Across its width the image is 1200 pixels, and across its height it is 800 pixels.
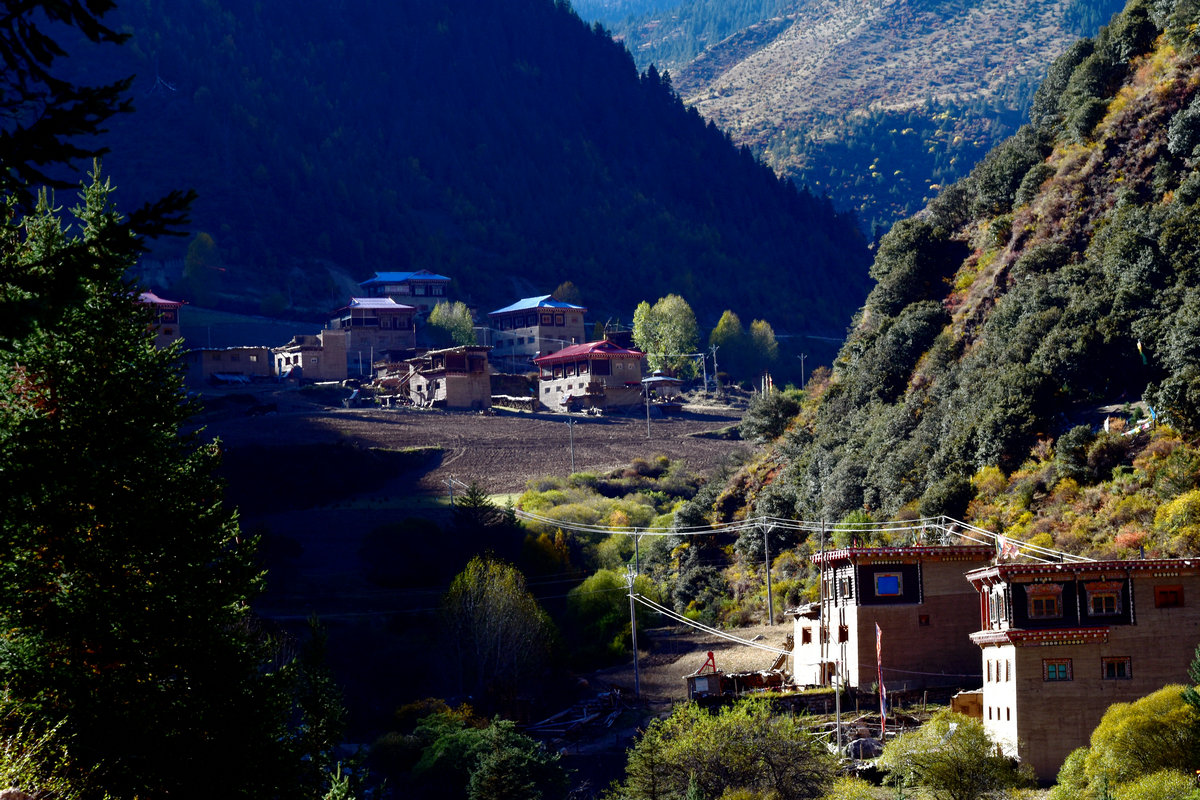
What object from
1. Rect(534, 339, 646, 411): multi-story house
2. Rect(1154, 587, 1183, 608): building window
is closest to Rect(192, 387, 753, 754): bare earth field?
Rect(534, 339, 646, 411): multi-story house

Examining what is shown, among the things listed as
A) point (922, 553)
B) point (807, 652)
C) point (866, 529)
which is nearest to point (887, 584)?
point (922, 553)

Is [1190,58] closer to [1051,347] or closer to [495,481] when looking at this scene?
[1051,347]

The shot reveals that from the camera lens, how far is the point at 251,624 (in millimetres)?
64062

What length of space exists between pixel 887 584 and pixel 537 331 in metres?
104

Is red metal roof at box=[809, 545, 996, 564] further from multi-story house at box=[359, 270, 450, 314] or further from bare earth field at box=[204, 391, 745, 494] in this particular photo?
multi-story house at box=[359, 270, 450, 314]

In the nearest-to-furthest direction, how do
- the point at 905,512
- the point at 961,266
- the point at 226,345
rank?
the point at 905,512 < the point at 961,266 < the point at 226,345

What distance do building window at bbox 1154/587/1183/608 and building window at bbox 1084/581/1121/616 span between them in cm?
123

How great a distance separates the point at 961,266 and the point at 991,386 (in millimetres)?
19114

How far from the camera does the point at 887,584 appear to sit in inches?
2181

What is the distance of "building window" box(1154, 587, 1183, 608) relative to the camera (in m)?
45.2

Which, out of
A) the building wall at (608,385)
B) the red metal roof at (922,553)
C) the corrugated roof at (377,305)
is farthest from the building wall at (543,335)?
the red metal roof at (922,553)

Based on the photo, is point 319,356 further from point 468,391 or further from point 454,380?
point 468,391

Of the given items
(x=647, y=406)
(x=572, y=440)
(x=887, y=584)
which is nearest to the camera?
(x=887, y=584)

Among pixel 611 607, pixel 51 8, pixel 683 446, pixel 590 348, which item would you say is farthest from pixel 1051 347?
pixel 590 348
